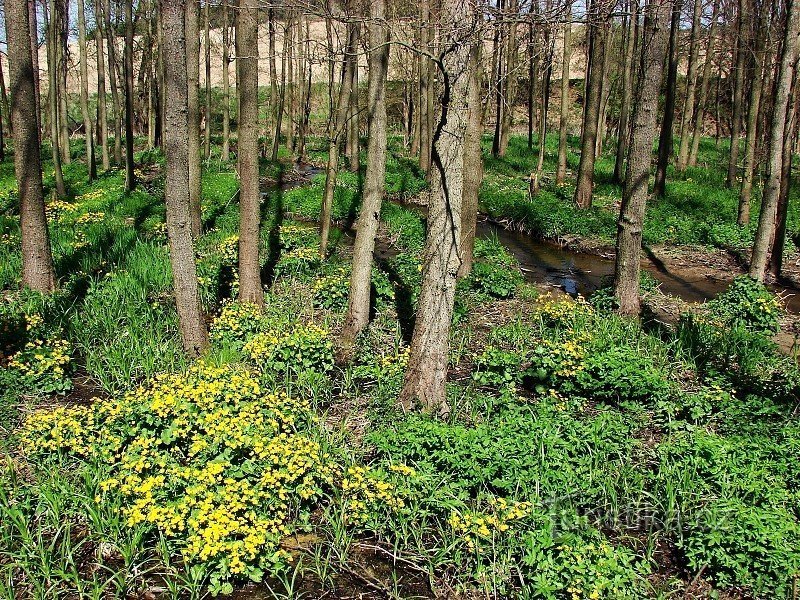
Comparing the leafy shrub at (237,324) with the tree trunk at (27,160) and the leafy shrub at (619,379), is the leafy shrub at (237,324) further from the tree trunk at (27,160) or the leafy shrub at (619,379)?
the leafy shrub at (619,379)

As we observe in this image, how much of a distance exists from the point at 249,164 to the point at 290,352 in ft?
8.52

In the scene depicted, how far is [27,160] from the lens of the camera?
8961mm

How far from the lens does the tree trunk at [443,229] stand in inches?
227

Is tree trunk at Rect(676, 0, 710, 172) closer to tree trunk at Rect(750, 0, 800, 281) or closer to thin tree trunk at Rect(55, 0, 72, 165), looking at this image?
tree trunk at Rect(750, 0, 800, 281)

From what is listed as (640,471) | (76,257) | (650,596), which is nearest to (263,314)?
(76,257)

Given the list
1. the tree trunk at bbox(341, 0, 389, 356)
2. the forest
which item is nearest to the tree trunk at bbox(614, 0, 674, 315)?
the forest

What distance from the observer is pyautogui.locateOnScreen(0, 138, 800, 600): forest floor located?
4.61 meters

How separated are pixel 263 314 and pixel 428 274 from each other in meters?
3.09

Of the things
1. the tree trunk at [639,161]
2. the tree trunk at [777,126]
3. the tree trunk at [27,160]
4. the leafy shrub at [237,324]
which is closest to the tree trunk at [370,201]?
the leafy shrub at [237,324]

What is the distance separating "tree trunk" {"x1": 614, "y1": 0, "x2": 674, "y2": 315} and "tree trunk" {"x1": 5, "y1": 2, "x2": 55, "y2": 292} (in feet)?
25.2

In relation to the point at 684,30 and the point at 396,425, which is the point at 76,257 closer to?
the point at 396,425

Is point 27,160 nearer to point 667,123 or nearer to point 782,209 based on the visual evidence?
point 782,209

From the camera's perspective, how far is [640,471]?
5.77m

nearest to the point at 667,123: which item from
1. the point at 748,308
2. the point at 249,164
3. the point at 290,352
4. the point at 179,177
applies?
the point at 748,308
